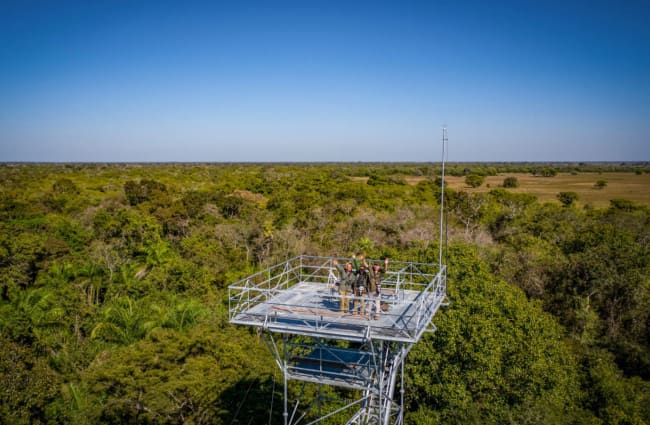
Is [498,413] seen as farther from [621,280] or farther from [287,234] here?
[287,234]

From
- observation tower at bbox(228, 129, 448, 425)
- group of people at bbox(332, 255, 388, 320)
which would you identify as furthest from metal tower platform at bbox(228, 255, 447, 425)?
group of people at bbox(332, 255, 388, 320)

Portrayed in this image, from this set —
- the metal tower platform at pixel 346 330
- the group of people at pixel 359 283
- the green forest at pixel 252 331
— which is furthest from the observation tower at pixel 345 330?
the green forest at pixel 252 331

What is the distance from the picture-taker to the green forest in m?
23.6

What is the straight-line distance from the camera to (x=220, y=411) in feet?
78.8

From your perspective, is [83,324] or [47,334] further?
[83,324]

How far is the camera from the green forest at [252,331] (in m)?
23.6

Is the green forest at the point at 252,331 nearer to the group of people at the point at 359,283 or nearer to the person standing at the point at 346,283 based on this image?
the group of people at the point at 359,283

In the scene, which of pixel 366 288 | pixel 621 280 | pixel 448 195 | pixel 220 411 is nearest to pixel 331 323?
pixel 366 288

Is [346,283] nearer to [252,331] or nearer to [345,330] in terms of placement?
[345,330]

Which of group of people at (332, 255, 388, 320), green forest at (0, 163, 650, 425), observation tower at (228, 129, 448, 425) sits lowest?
green forest at (0, 163, 650, 425)

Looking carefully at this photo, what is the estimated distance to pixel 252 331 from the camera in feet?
105

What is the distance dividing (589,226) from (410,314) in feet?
111

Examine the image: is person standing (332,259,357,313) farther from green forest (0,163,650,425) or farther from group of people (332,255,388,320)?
green forest (0,163,650,425)

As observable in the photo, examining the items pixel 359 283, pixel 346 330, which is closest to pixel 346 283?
pixel 359 283
